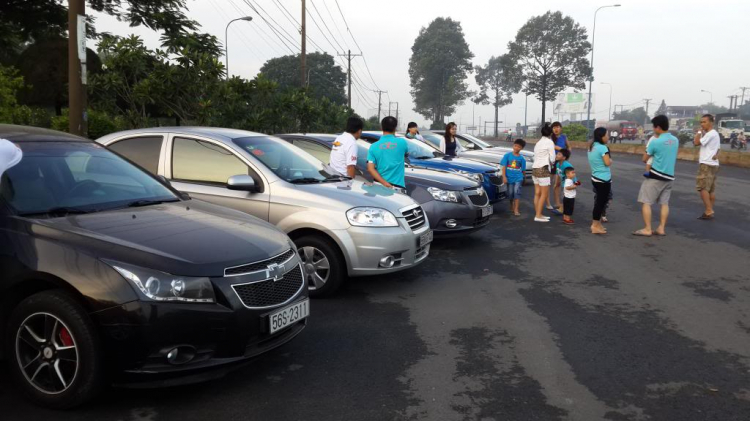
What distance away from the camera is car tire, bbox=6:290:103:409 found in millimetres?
3189

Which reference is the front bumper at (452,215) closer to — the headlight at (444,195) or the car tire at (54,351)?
the headlight at (444,195)

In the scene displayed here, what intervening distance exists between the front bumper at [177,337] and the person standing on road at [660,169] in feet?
24.4

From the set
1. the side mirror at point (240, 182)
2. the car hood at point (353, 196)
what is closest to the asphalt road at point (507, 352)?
the car hood at point (353, 196)

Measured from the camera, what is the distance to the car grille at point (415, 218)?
611 centimetres

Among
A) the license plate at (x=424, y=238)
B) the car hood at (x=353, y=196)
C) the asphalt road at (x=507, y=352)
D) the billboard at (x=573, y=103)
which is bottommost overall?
the asphalt road at (x=507, y=352)

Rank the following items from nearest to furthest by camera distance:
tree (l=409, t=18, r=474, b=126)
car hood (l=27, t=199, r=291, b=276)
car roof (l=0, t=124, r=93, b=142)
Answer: car hood (l=27, t=199, r=291, b=276)
car roof (l=0, t=124, r=93, b=142)
tree (l=409, t=18, r=474, b=126)

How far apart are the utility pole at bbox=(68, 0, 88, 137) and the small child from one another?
25.6ft

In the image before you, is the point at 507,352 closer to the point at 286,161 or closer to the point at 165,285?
the point at 165,285

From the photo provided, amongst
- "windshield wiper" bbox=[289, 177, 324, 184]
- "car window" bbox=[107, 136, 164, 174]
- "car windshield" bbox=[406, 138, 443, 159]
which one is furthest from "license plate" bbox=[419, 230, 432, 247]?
"car windshield" bbox=[406, 138, 443, 159]

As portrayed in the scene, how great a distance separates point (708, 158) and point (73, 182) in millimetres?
10253

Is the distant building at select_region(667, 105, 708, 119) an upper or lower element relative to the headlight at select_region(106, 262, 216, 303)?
upper

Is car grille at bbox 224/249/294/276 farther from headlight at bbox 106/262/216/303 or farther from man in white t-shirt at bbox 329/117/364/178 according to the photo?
man in white t-shirt at bbox 329/117/364/178

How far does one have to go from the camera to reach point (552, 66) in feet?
245

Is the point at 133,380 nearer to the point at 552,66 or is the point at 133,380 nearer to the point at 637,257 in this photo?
the point at 637,257
